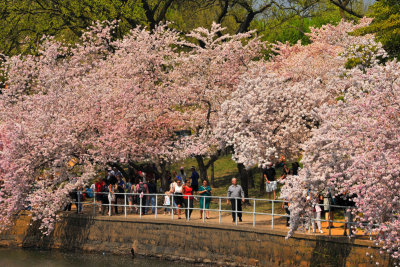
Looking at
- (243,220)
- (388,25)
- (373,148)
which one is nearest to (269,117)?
(243,220)

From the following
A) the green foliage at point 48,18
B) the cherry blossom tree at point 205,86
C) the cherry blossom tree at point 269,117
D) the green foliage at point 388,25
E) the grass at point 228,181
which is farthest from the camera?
the green foliage at point 48,18

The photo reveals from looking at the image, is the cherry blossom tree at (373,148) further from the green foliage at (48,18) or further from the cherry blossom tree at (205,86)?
the green foliage at (48,18)

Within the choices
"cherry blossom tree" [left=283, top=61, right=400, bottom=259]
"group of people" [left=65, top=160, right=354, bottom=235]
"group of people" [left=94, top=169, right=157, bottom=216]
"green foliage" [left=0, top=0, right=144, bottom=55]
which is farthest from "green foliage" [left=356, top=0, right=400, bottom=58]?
"green foliage" [left=0, top=0, right=144, bottom=55]

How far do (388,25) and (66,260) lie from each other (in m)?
14.0

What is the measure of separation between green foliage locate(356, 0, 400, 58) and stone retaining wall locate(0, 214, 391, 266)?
23.0 ft

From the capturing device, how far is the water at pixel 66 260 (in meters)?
25.9

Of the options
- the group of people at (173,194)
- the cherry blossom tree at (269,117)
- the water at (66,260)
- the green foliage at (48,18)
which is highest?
the green foliage at (48,18)

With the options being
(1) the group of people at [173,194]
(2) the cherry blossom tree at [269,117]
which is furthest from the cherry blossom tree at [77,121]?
(2) the cherry blossom tree at [269,117]

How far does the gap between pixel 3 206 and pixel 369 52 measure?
15120 millimetres

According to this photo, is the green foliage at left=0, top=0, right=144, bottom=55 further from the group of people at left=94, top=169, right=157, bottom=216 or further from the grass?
the group of people at left=94, top=169, right=157, bottom=216

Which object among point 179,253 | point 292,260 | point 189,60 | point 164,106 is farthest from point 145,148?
point 292,260

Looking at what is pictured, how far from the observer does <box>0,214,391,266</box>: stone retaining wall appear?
68.2 feet

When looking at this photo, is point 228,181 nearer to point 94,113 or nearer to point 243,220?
point 94,113

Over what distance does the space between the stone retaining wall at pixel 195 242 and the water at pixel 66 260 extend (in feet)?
1.67
